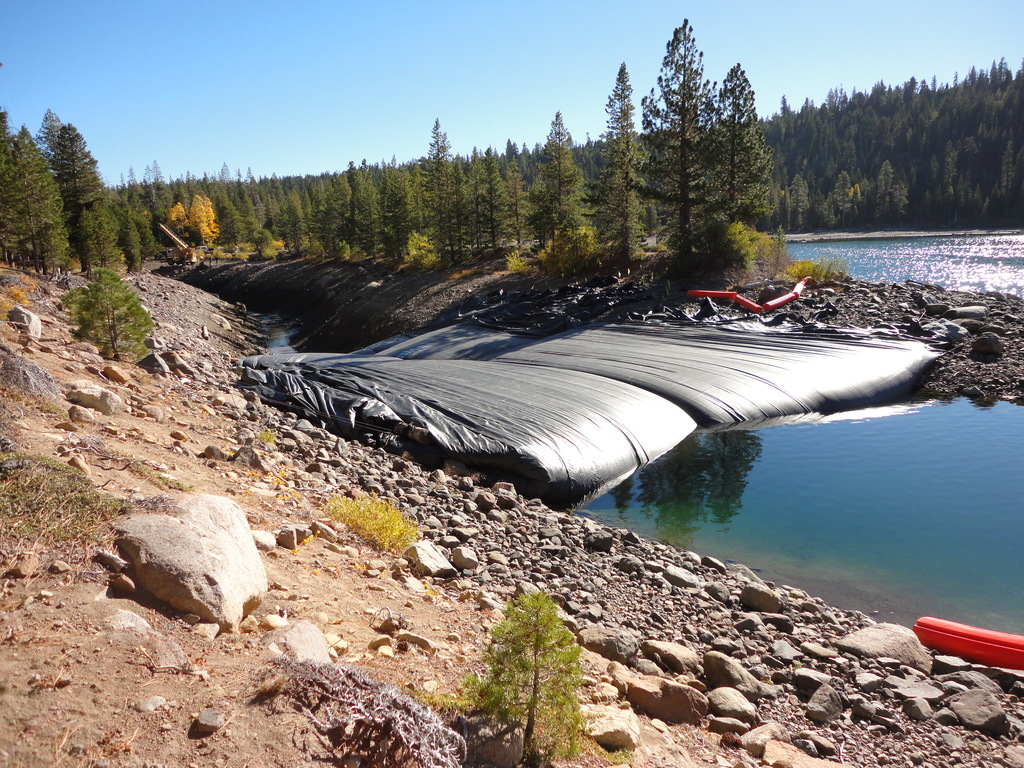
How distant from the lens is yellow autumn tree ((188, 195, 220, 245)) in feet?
305

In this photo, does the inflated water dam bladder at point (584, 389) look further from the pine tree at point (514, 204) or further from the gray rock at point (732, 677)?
the pine tree at point (514, 204)

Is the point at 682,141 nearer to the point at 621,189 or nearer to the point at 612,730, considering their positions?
the point at 621,189

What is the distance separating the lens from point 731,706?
428cm

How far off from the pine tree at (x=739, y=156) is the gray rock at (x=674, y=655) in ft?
78.3

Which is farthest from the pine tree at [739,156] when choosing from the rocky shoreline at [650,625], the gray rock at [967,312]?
the rocky shoreline at [650,625]

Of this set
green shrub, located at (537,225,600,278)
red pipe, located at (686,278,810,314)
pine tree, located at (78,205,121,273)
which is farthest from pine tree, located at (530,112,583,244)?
pine tree, located at (78,205,121,273)

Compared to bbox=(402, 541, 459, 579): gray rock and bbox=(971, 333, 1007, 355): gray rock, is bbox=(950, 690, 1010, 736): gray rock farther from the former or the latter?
bbox=(971, 333, 1007, 355): gray rock

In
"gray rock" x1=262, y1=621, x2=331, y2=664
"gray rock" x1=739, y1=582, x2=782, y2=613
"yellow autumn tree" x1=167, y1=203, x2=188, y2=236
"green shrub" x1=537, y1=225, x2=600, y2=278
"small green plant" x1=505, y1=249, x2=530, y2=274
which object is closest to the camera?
"gray rock" x1=262, y1=621, x2=331, y2=664

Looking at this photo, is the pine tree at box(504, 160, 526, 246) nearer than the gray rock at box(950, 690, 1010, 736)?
No

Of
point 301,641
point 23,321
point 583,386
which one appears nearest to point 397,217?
point 583,386

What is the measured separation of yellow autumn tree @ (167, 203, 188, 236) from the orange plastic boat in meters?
110

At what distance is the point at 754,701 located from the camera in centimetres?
461

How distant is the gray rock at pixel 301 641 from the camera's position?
3424 millimetres

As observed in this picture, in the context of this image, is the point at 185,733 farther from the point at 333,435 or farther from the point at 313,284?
the point at 313,284
